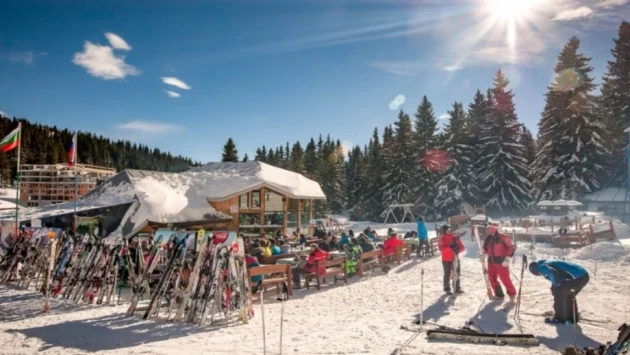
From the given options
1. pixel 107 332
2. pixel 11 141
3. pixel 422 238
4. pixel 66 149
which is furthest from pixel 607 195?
pixel 66 149

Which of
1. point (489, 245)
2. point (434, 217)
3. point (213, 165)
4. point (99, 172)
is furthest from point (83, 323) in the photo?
point (99, 172)

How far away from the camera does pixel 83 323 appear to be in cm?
787

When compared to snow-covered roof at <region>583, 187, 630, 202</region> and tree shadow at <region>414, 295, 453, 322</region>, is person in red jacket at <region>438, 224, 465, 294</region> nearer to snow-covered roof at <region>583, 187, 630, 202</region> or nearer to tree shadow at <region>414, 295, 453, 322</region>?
tree shadow at <region>414, 295, 453, 322</region>

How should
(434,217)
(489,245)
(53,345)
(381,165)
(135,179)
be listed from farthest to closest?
1. (381,165)
2. (434,217)
3. (135,179)
4. (489,245)
5. (53,345)

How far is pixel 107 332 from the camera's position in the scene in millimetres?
7270

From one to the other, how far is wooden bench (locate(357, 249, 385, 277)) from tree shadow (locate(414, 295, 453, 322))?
3572 mm

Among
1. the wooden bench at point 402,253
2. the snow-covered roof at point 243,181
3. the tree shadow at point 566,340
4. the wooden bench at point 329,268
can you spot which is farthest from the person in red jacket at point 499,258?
the snow-covered roof at point 243,181

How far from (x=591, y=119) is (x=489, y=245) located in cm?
2972

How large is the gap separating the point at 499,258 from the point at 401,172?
107ft

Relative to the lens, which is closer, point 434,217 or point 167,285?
point 167,285

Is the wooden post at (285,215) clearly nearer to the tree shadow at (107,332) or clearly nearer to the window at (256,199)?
the window at (256,199)

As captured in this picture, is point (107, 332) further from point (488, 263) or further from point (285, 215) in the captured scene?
point (285, 215)

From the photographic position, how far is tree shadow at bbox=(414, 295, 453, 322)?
8047 millimetres

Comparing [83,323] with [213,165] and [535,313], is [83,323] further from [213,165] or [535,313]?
[213,165]
